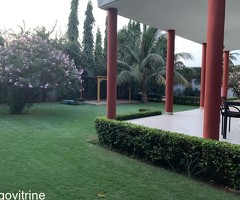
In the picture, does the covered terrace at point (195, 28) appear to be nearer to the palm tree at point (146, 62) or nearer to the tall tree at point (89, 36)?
the palm tree at point (146, 62)

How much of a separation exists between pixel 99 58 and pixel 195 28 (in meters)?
12.8

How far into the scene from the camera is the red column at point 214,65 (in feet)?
13.6

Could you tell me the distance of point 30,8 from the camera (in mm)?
16641

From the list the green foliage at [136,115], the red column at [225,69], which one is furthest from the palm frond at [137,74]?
the green foliage at [136,115]

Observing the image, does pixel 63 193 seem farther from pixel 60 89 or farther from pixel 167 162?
pixel 60 89

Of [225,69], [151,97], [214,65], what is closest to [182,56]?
[151,97]

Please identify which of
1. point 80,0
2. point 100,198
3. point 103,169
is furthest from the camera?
point 80,0

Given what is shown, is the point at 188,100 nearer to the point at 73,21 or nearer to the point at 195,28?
the point at 195,28

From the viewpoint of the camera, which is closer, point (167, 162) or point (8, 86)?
point (167, 162)

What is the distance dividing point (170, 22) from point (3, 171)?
6.34 meters

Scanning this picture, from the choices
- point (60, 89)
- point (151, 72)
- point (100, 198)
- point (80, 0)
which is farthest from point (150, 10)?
point (80, 0)

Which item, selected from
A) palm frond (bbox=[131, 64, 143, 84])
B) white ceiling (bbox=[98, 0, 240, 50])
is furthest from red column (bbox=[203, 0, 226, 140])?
palm frond (bbox=[131, 64, 143, 84])

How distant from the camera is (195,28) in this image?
8.68 meters

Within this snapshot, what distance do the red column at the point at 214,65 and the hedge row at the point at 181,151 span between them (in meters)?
0.40
